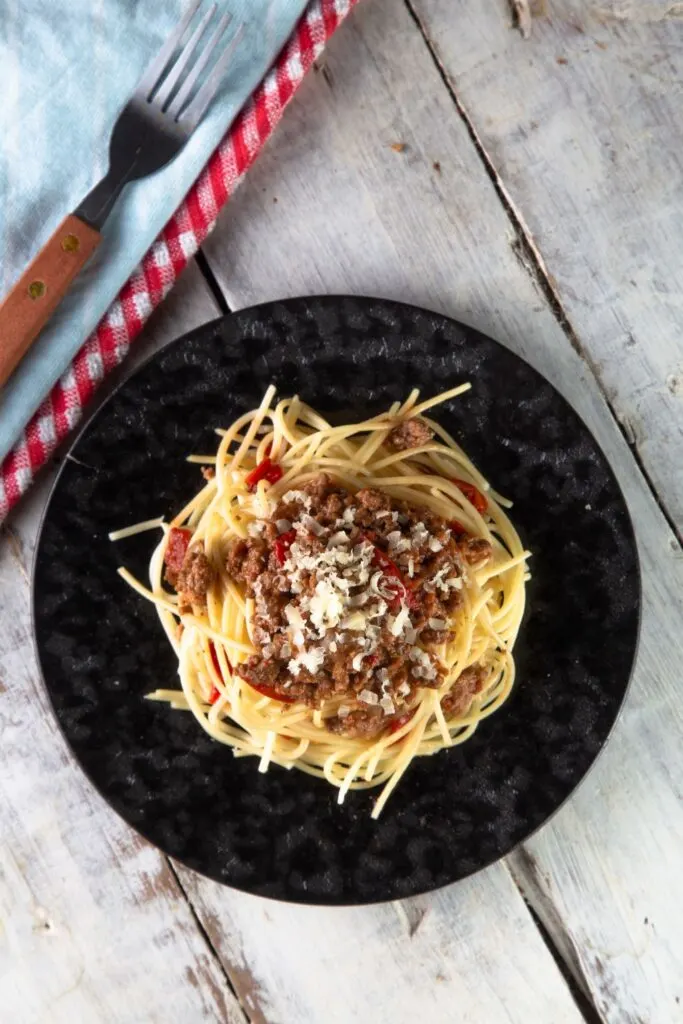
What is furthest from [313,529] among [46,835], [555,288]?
[46,835]

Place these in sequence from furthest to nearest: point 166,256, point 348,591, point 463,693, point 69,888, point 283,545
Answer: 1. point 69,888
2. point 166,256
3. point 463,693
4. point 283,545
5. point 348,591

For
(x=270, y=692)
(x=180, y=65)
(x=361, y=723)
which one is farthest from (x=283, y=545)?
(x=180, y=65)

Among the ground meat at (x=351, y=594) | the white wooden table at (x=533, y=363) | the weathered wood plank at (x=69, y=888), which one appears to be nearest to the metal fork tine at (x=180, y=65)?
the white wooden table at (x=533, y=363)

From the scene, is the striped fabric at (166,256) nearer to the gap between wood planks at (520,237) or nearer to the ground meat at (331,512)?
the gap between wood planks at (520,237)

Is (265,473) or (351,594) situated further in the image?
(265,473)

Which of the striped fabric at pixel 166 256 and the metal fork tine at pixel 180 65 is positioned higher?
the metal fork tine at pixel 180 65

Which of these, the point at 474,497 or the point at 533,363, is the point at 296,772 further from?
the point at 533,363

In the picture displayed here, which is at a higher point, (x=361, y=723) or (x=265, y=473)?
(x=265, y=473)
